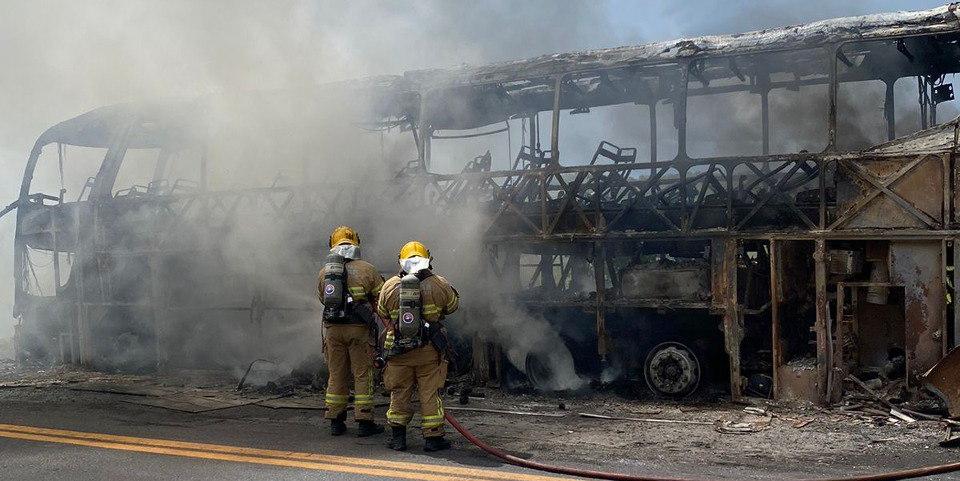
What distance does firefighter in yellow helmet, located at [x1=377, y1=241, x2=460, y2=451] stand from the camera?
7.29 metres

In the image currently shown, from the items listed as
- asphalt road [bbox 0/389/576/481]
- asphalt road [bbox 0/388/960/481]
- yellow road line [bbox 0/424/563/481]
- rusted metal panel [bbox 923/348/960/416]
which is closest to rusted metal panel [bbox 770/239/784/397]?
rusted metal panel [bbox 923/348/960/416]

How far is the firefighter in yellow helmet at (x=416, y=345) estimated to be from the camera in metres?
7.29

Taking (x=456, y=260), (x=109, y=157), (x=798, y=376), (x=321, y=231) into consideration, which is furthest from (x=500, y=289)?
(x=109, y=157)

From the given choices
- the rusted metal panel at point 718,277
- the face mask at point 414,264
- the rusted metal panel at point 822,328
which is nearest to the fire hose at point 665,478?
the face mask at point 414,264

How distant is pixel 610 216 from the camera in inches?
446

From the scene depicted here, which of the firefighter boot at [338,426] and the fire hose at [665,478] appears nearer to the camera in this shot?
the fire hose at [665,478]

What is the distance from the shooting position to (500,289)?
1183 cm

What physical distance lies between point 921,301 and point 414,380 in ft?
18.2

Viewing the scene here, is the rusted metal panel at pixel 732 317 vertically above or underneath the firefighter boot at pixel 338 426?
above

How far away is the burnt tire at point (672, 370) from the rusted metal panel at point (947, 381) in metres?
3.03

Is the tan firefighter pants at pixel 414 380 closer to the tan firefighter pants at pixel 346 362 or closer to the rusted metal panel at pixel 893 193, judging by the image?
the tan firefighter pants at pixel 346 362

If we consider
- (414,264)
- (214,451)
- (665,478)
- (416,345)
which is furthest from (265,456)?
(665,478)

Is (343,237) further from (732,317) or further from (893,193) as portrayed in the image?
(893,193)

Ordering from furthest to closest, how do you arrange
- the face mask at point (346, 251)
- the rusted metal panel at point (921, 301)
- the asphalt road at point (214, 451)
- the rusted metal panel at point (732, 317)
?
the rusted metal panel at point (732, 317), the rusted metal panel at point (921, 301), the face mask at point (346, 251), the asphalt road at point (214, 451)
